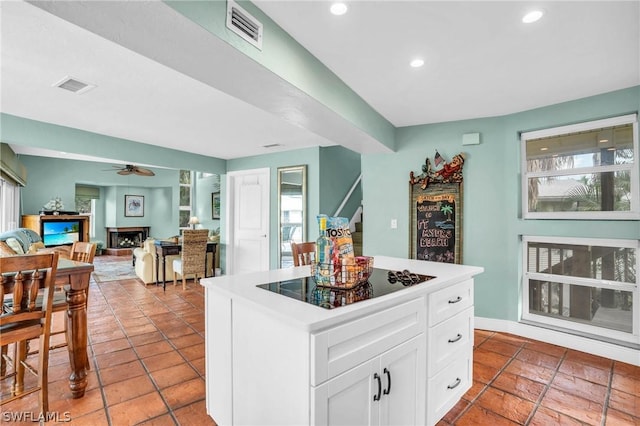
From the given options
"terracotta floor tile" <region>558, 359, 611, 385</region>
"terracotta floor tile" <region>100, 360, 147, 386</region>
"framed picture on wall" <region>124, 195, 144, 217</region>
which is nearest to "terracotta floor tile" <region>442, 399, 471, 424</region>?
"terracotta floor tile" <region>558, 359, 611, 385</region>

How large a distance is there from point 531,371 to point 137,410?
9.39 ft

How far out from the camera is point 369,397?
4.07 feet

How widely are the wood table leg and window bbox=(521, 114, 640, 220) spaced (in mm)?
3918

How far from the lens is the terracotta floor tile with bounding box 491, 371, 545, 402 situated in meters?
2.12

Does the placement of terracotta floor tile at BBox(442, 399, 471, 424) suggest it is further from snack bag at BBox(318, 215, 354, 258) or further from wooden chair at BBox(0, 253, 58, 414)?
wooden chair at BBox(0, 253, 58, 414)

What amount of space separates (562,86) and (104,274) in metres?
7.78

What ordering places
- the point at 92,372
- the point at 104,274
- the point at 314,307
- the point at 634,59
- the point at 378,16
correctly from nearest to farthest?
1. the point at 314,307
2. the point at 378,16
3. the point at 634,59
4. the point at 92,372
5. the point at 104,274

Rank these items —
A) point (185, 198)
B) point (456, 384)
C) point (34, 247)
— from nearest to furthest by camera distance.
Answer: point (456, 384) → point (34, 247) → point (185, 198)

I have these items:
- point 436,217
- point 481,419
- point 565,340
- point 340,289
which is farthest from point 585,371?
point 340,289

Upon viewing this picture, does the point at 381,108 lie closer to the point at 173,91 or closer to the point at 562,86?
the point at 562,86

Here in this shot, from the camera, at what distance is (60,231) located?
7.64 m

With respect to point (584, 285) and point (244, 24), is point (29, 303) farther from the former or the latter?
point (584, 285)

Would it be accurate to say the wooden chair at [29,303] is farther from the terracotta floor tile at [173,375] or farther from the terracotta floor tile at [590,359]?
the terracotta floor tile at [590,359]

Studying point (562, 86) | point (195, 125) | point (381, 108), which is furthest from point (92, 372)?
point (562, 86)
